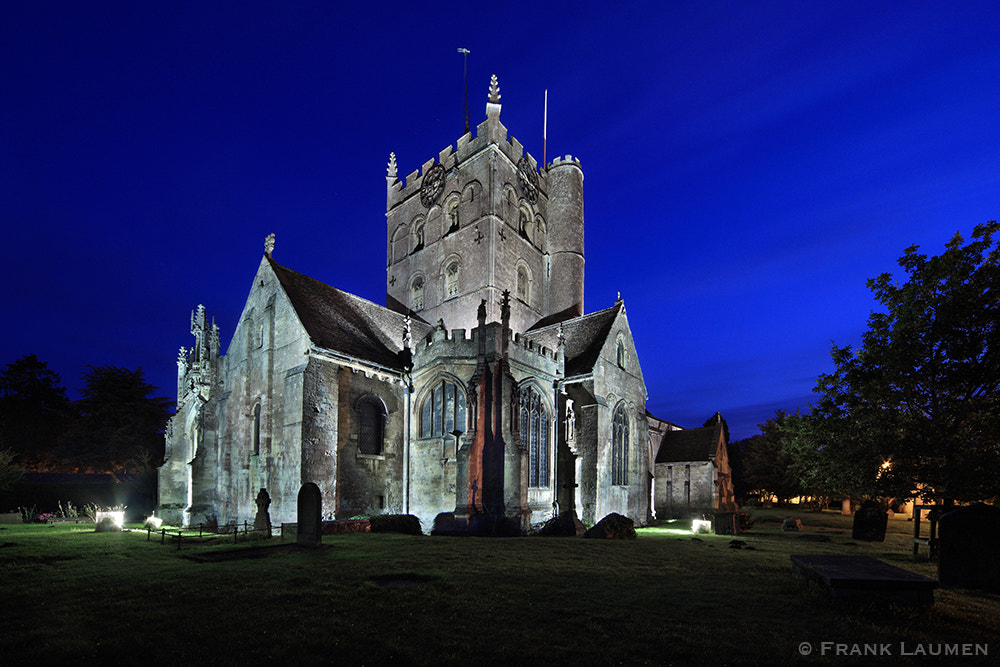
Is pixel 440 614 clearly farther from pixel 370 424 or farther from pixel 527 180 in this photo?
pixel 527 180

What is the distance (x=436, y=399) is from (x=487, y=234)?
12.6m

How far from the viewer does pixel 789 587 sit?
894 centimetres

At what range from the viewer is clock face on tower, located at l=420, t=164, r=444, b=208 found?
116 feet

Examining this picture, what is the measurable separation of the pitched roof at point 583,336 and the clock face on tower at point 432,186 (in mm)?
11567

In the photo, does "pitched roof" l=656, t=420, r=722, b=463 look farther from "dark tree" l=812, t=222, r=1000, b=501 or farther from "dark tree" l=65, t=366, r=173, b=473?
"dark tree" l=65, t=366, r=173, b=473

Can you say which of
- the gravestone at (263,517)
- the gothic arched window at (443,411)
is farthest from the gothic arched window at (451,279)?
the gravestone at (263,517)

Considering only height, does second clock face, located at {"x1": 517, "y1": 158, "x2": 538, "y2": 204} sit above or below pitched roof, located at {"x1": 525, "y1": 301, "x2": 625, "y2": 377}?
above

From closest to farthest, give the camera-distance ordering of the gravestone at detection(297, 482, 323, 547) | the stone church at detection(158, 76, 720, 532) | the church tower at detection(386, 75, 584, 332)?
the gravestone at detection(297, 482, 323, 547)
the stone church at detection(158, 76, 720, 532)
the church tower at detection(386, 75, 584, 332)

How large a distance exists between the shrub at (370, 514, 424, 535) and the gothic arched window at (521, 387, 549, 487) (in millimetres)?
6215

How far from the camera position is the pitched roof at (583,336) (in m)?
26.2

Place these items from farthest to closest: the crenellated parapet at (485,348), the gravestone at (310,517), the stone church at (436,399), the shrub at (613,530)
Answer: the crenellated parapet at (485,348)
the stone church at (436,399)
the shrub at (613,530)
the gravestone at (310,517)

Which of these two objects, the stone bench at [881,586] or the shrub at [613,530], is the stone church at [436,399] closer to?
the shrub at [613,530]

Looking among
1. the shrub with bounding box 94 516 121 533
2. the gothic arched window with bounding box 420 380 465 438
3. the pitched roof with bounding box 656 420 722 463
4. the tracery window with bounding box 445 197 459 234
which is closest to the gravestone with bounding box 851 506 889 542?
the pitched roof with bounding box 656 420 722 463

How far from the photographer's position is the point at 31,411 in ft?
180
